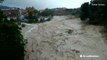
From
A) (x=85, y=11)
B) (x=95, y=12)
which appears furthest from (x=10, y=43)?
(x=85, y=11)

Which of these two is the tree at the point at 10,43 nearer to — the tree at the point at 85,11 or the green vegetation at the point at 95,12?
the green vegetation at the point at 95,12

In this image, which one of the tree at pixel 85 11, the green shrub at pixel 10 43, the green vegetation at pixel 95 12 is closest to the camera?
the green shrub at pixel 10 43

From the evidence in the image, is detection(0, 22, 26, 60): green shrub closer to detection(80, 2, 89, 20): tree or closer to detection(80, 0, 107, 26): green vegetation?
detection(80, 0, 107, 26): green vegetation

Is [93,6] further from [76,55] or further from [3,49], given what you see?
[3,49]

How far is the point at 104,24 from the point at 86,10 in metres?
6.69

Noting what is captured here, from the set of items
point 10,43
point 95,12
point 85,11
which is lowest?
point 85,11

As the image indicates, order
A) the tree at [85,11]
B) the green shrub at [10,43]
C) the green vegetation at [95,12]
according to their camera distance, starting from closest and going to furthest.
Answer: the green shrub at [10,43], the green vegetation at [95,12], the tree at [85,11]

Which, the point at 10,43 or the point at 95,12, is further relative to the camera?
the point at 95,12

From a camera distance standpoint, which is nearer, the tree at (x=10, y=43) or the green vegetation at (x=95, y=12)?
the tree at (x=10, y=43)

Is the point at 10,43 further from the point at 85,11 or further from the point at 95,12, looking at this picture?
the point at 85,11

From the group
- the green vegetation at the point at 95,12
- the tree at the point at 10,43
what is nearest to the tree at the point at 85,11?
the green vegetation at the point at 95,12

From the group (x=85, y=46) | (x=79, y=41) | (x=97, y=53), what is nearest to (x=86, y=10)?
(x=79, y=41)

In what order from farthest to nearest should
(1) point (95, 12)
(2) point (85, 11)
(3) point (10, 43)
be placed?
(2) point (85, 11) → (1) point (95, 12) → (3) point (10, 43)

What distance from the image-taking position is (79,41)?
2466cm
